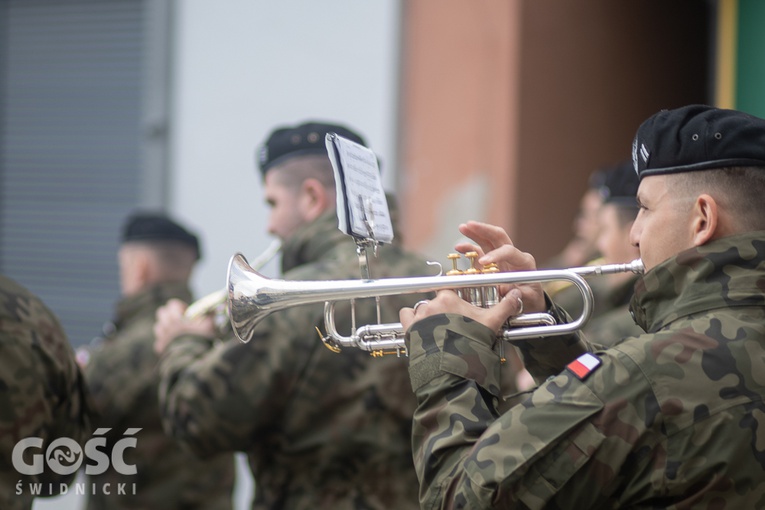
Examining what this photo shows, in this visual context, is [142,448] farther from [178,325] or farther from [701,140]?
[701,140]

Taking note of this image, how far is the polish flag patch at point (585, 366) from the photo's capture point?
6.10 feet

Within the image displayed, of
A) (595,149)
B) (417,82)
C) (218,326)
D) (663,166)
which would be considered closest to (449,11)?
(417,82)

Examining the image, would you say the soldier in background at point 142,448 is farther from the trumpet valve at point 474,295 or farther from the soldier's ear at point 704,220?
→ the soldier's ear at point 704,220

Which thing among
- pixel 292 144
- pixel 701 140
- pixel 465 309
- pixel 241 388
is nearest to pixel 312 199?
pixel 292 144

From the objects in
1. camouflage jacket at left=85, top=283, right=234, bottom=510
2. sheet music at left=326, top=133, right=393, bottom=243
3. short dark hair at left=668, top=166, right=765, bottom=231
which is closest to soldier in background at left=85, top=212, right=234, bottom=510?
camouflage jacket at left=85, top=283, right=234, bottom=510

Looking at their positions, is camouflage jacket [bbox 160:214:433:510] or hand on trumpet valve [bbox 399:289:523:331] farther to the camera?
camouflage jacket [bbox 160:214:433:510]

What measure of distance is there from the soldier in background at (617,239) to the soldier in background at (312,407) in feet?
3.29

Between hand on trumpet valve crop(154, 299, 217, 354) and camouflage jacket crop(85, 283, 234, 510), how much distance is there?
514 mm

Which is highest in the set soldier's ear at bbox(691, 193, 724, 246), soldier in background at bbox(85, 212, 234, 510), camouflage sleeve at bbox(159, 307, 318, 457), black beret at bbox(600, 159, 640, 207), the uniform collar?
black beret at bbox(600, 159, 640, 207)

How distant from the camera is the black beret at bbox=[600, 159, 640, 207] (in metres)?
4.27

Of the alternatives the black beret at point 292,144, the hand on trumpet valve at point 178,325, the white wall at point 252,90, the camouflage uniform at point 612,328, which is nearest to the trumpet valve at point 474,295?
the black beret at point 292,144

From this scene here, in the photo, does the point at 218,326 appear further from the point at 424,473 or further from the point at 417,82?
the point at 417,82

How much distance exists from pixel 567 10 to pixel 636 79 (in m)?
1.08

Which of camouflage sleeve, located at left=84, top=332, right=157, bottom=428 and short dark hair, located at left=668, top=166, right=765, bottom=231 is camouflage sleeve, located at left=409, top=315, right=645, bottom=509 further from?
camouflage sleeve, located at left=84, top=332, right=157, bottom=428
